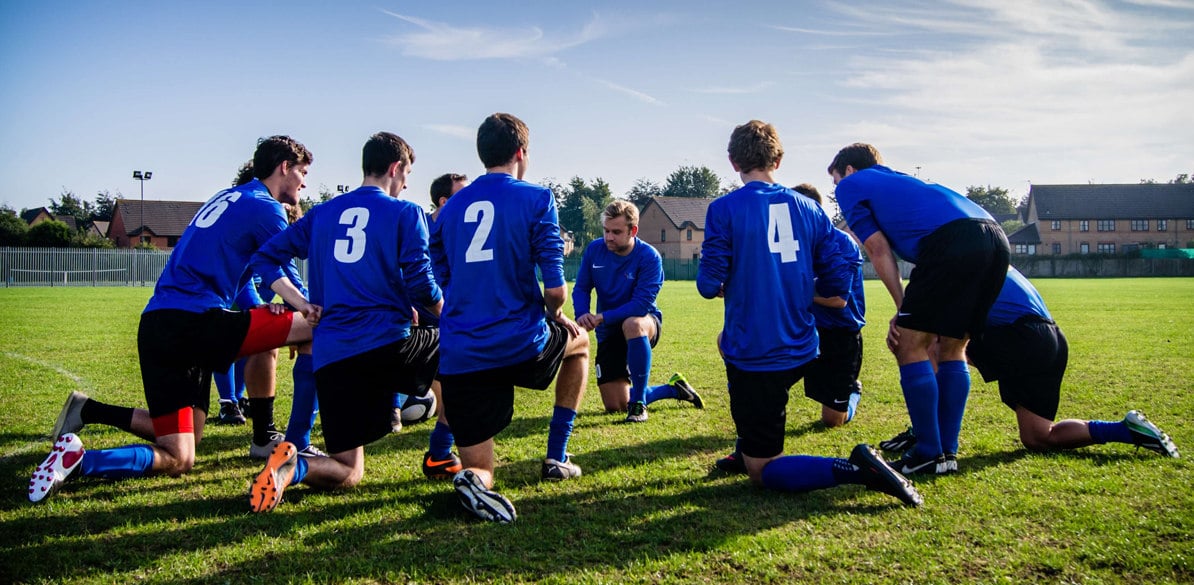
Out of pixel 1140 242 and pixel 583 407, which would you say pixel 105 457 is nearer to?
pixel 583 407

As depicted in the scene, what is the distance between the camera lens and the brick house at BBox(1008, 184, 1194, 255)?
80562mm

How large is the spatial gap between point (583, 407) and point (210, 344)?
3721 millimetres

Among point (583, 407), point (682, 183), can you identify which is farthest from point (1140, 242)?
point (583, 407)

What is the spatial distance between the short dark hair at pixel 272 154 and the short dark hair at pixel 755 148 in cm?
296

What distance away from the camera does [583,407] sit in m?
7.53

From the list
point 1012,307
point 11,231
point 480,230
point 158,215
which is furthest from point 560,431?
point 158,215

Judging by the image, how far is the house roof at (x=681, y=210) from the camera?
78688 mm

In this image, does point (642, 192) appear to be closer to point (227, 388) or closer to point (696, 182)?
point (696, 182)

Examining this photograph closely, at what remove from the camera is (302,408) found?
16.4 ft

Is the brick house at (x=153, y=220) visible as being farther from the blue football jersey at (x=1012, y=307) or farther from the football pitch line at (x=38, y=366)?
the blue football jersey at (x=1012, y=307)

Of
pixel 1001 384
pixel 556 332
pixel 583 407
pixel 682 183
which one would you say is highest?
pixel 682 183

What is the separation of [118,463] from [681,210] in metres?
77.2

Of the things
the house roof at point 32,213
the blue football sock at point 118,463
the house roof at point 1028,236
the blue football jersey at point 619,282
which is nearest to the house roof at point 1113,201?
the house roof at point 1028,236

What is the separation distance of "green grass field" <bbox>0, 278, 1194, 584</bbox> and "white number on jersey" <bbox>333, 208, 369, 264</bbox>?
4.58 feet
